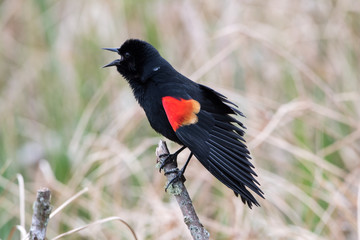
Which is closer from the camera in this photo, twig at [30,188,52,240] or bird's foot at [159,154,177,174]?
twig at [30,188,52,240]

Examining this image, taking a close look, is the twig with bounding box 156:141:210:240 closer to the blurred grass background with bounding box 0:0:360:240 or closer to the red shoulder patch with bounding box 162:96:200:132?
the red shoulder patch with bounding box 162:96:200:132

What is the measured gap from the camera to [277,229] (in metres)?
2.85

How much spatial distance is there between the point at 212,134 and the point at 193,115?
122mm

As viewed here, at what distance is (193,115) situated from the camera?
88.0 inches

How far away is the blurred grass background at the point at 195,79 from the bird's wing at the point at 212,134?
0.85 metres

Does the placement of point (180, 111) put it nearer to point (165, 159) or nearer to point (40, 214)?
point (165, 159)

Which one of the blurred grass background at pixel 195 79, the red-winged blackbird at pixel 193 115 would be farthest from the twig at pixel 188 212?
the blurred grass background at pixel 195 79

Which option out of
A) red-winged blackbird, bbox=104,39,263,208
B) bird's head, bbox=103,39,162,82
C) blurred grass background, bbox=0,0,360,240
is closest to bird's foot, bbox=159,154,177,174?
red-winged blackbird, bbox=104,39,263,208

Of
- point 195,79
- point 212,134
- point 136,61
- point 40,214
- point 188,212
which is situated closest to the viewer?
point 40,214

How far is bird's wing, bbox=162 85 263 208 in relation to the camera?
Result: 6.44 ft

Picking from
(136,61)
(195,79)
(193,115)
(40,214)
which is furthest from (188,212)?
(195,79)

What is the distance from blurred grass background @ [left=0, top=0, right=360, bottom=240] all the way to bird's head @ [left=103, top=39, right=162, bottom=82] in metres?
0.71

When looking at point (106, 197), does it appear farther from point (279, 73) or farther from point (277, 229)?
point (279, 73)

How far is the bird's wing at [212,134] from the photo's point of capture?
6.44ft
